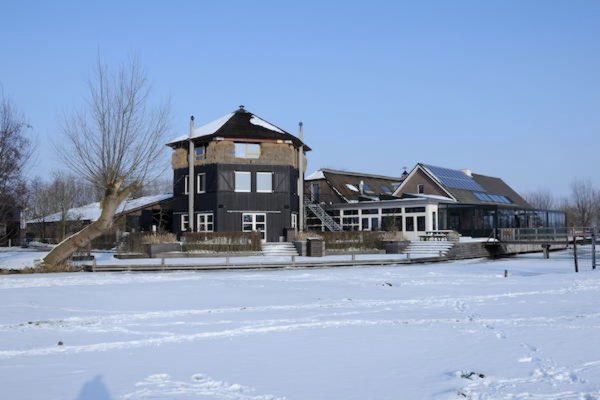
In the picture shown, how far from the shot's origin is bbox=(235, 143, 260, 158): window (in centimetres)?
3778

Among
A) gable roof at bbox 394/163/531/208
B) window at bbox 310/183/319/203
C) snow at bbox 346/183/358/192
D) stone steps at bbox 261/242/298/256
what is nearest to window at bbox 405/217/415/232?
gable roof at bbox 394/163/531/208

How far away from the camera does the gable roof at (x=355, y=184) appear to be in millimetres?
49250

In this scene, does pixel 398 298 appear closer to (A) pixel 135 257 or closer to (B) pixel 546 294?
(B) pixel 546 294

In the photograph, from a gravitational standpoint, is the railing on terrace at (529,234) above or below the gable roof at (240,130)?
below

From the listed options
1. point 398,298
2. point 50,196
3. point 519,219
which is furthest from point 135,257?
point 50,196

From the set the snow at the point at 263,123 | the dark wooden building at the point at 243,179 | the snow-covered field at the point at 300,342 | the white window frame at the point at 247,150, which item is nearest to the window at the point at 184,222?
the dark wooden building at the point at 243,179

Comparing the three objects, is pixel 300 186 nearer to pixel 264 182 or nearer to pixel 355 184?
pixel 264 182

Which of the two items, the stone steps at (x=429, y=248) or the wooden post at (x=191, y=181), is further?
the wooden post at (x=191, y=181)

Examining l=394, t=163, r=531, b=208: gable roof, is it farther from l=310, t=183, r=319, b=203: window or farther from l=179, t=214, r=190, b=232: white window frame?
l=179, t=214, r=190, b=232: white window frame

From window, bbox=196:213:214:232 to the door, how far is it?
218 centimetres

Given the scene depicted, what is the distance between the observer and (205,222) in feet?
125

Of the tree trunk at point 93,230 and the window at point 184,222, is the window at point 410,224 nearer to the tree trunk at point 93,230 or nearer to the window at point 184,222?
the window at point 184,222

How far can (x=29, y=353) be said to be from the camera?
8875 millimetres

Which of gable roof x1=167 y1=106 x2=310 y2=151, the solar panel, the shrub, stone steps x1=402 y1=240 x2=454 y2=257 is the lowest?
stone steps x1=402 y1=240 x2=454 y2=257
